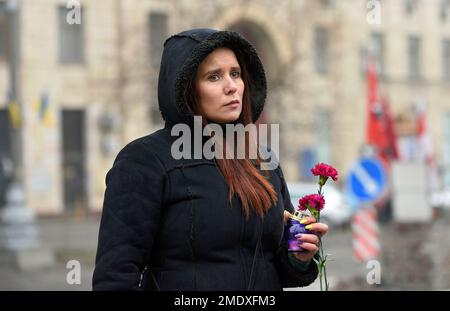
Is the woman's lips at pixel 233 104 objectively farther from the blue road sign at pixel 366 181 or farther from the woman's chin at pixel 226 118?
the blue road sign at pixel 366 181

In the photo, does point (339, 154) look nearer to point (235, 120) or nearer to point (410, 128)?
point (410, 128)

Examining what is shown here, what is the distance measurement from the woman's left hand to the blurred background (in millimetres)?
9233

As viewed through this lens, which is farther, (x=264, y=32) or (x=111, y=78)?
(x=264, y=32)

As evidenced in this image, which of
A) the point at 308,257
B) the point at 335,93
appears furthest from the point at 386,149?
the point at 308,257

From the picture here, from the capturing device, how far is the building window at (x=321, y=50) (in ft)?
119

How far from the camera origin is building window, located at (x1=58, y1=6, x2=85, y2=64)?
29.8m

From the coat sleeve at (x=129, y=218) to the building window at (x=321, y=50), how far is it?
33.9 meters

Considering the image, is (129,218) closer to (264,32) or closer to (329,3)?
(264,32)

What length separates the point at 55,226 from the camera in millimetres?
26469

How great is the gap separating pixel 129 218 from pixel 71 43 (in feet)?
92.3

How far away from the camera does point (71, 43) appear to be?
2998cm

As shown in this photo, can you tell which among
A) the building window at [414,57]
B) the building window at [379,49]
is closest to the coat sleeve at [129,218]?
the building window at [379,49]

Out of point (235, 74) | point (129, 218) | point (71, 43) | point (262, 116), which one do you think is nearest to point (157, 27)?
point (71, 43)

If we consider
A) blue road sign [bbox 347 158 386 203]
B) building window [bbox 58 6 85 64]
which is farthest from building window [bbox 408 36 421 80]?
blue road sign [bbox 347 158 386 203]
